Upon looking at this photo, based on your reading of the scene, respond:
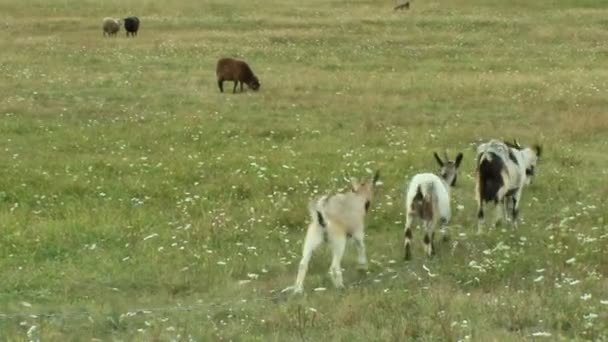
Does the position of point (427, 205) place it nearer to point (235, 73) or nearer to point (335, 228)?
point (335, 228)

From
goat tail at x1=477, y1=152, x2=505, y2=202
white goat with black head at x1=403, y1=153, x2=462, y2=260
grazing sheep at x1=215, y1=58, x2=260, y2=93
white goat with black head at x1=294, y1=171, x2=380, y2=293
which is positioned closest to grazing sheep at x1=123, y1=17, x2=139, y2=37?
grazing sheep at x1=215, y1=58, x2=260, y2=93

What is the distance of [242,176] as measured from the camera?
16172 millimetres

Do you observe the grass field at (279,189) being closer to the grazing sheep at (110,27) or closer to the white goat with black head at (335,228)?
the white goat with black head at (335,228)

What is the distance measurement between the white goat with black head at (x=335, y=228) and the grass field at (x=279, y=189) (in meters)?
0.25

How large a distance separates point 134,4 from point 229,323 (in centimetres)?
4916

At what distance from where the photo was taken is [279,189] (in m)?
15.4

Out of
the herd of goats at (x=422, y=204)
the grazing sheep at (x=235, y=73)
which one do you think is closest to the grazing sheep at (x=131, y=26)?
the grazing sheep at (x=235, y=73)

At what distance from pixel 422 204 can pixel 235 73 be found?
1647 cm

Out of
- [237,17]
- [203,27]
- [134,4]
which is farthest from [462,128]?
[134,4]

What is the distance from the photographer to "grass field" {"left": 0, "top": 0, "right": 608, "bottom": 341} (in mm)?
9125

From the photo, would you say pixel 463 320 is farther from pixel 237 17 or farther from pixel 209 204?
pixel 237 17

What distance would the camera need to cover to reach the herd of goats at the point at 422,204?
1038 cm

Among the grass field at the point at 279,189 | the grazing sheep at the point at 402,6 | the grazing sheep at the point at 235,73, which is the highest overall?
the grazing sheep at the point at 402,6

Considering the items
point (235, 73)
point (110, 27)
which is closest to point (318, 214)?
point (235, 73)
